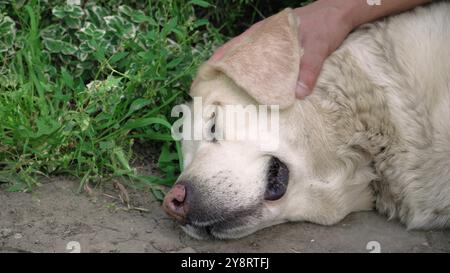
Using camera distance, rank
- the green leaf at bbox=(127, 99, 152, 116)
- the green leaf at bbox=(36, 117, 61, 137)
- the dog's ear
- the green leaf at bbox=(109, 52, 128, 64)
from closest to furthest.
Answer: the dog's ear, the green leaf at bbox=(36, 117, 61, 137), the green leaf at bbox=(127, 99, 152, 116), the green leaf at bbox=(109, 52, 128, 64)

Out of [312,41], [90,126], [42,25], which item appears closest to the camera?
[312,41]

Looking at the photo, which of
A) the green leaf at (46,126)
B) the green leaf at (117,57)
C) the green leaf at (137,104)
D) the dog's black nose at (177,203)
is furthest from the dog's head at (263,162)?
the green leaf at (117,57)

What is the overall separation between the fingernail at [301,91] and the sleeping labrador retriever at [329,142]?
0.03 m

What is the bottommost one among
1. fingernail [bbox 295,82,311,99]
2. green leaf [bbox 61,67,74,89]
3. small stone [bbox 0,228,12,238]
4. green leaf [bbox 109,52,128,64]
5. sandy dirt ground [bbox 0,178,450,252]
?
sandy dirt ground [bbox 0,178,450,252]

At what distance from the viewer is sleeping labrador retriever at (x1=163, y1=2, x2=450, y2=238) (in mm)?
2984

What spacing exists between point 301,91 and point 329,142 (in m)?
0.25

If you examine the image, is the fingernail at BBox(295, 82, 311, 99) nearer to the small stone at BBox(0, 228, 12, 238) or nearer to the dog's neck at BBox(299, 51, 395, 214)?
the dog's neck at BBox(299, 51, 395, 214)

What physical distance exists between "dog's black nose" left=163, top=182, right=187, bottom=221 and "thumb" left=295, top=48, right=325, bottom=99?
0.65m

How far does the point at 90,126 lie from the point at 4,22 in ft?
2.92

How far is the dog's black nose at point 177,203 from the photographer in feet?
9.62

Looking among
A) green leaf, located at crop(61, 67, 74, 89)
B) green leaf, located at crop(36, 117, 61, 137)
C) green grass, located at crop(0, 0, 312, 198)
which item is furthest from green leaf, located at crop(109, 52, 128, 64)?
green leaf, located at crop(36, 117, 61, 137)

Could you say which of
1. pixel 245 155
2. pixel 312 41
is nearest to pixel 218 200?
pixel 245 155

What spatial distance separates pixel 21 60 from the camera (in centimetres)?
380

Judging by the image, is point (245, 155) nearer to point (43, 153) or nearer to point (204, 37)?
point (43, 153)
